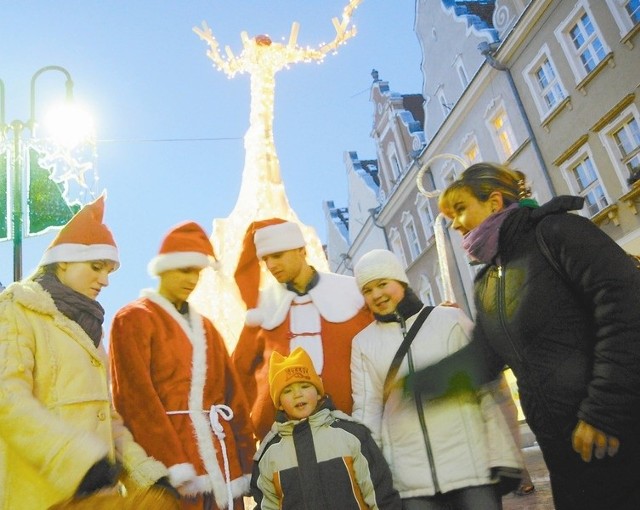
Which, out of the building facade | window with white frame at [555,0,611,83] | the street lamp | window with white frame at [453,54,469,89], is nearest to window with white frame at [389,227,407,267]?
the building facade

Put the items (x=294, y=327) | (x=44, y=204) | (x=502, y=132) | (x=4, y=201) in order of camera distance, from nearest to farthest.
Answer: (x=294, y=327), (x=44, y=204), (x=4, y=201), (x=502, y=132)

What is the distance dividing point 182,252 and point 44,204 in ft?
7.62

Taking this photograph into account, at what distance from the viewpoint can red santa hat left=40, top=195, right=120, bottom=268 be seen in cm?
240

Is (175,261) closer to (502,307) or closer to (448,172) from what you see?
(502,307)

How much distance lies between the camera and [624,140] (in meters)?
9.88

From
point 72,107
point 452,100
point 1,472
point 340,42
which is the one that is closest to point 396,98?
point 452,100

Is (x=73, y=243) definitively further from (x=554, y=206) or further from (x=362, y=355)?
(x=554, y=206)

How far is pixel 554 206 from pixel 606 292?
358 millimetres

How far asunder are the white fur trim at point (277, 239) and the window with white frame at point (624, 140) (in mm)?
8140

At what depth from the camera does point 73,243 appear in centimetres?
244

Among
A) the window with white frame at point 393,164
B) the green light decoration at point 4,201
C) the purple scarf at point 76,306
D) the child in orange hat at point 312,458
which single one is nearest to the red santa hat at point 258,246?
the child in orange hat at point 312,458

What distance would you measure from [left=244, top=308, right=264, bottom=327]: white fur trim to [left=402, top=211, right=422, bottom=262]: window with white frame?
15.0 metres

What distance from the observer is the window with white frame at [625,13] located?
942 centimetres

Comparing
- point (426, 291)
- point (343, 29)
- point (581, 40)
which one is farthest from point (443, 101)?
point (343, 29)
